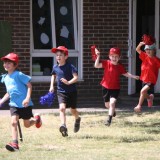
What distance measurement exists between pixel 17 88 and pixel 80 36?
6.67 meters

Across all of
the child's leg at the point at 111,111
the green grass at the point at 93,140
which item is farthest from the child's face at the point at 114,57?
the green grass at the point at 93,140

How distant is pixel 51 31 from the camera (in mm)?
16125

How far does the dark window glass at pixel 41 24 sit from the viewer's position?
16.0 meters

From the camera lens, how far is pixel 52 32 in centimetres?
1611

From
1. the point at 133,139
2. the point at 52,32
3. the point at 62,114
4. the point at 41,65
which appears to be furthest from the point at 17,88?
the point at 52,32

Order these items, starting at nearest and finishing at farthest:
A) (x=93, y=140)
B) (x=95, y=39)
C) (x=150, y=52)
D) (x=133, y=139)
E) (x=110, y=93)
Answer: (x=93, y=140) < (x=133, y=139) < (x=110, y=93) < (x=150, y=52) < (x=95, y=39)

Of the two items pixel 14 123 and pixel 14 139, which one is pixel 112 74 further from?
pixel 14 139

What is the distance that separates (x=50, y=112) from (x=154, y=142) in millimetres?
4535

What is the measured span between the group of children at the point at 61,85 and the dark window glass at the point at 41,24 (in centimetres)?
401

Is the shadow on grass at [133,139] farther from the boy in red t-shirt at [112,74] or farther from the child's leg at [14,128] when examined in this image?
the child's leg at [14,128]

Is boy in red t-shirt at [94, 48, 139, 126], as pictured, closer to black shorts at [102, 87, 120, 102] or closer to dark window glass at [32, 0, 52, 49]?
black shorts at [102, 87, 120, 102]

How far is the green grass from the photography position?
884 cm

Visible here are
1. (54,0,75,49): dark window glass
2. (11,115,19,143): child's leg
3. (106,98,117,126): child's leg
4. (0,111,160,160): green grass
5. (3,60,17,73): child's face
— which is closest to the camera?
(0,111,160,160): green grass

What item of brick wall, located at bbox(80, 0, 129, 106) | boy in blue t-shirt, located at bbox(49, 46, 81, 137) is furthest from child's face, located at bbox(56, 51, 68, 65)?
brick wall, located at bbox(80, 0, 129, 106)
